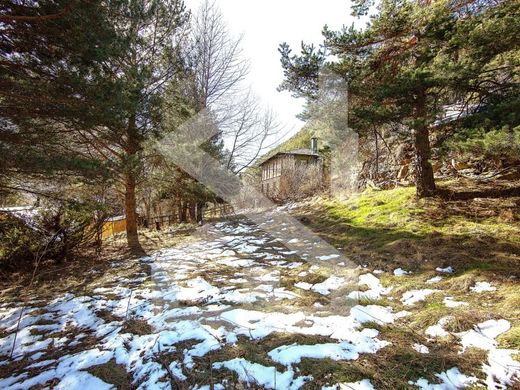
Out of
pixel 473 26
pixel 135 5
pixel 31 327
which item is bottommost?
pixel 31 327

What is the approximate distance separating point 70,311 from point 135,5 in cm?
653

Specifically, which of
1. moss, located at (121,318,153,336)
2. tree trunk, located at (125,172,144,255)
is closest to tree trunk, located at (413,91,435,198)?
moss, located at (121,318,153,336)

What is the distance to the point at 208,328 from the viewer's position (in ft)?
9.15

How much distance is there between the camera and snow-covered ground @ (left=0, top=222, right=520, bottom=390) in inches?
82.9

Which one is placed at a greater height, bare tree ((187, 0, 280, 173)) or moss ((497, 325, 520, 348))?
bare tree ((187, 0, 280, 173))

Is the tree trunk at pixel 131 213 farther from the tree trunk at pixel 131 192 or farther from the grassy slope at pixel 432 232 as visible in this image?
the grassy slope at pixel 432 232

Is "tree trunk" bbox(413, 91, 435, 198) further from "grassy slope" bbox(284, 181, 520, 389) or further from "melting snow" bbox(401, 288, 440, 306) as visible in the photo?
"melting snow" bbox(401, 288, 440, 306)

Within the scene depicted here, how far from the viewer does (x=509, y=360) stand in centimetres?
188

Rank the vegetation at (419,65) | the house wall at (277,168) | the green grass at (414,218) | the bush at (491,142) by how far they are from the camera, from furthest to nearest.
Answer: the house wall at (277,168) → the green grass at (414,218) → the vegetation at (419,65) → the bush at (491,142)

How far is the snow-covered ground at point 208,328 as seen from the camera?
6.91 feet

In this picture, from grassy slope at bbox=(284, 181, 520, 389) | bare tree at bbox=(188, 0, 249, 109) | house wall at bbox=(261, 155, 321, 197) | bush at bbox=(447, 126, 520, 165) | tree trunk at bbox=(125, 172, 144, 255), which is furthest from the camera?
house wall at bbox=(261, 155, 321, 197)

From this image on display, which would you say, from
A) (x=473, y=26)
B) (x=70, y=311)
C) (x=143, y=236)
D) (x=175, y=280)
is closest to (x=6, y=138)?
(x=70, y=311)

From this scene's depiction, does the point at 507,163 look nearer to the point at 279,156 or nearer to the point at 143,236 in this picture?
the point at 143,236

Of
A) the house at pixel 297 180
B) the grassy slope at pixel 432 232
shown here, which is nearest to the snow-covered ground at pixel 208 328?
the grassy slope at pixel 432 232
